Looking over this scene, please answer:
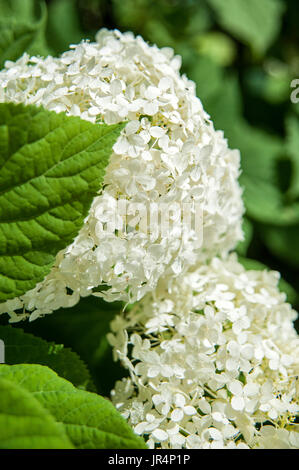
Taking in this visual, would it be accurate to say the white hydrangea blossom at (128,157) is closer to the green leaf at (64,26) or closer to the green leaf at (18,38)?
the green leaf at (18,38)

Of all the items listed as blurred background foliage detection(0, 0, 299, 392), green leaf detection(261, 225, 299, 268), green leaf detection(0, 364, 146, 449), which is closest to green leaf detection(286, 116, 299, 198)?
blurred background foliage detection(0, 0, 299, 392)

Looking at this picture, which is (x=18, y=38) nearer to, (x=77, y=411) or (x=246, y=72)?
(x=77, y=411)

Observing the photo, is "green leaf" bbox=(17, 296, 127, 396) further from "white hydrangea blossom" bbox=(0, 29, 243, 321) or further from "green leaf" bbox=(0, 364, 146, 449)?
"green leaf" bbox=(0, 364, 146, 449)

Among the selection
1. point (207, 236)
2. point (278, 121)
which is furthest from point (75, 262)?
A: point (278, 121)

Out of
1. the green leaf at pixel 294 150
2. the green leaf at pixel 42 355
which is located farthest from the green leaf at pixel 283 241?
the green leaf at pixel 42 355

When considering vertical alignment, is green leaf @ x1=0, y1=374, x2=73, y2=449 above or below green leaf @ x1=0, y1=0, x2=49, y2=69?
below

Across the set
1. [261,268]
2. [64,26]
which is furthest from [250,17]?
[261,268]

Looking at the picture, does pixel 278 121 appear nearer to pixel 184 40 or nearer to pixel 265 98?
pixel 265 98
